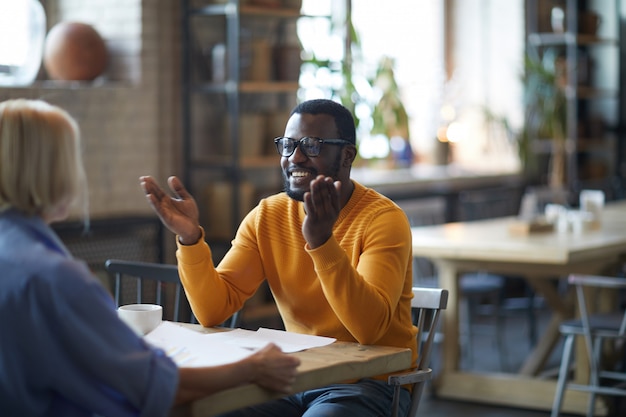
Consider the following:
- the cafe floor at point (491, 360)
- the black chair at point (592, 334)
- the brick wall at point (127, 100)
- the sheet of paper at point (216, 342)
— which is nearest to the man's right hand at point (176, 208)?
the sheet of paper at point (216, 342)

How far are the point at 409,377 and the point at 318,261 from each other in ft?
1.22

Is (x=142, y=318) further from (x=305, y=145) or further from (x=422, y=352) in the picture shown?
(x=422, y=352)

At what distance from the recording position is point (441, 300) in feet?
8.77

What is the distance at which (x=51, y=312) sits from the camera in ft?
5.50

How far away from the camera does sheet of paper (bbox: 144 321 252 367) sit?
6.43 feet

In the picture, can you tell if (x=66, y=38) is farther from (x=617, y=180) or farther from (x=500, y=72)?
(x=617, y=180)

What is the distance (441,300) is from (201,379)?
1.01m

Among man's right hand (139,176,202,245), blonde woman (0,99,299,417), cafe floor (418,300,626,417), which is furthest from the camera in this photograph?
cafe floor (418,300,626,417)

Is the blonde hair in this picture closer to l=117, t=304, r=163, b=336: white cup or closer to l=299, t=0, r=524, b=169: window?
l=117, t=304, r=163, b=336: white cup

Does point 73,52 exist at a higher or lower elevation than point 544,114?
higher

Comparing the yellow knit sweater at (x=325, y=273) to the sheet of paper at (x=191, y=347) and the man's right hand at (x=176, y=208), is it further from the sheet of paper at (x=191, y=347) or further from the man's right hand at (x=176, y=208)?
the sheet of paper at (x=191, y=347)

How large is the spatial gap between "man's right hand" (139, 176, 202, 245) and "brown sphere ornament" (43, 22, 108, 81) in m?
2.50

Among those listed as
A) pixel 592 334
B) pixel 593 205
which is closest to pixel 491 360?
pixel 593 205

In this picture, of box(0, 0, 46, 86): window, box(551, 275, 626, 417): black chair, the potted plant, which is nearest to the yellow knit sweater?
box(551, 275, 626, 417): black chair
